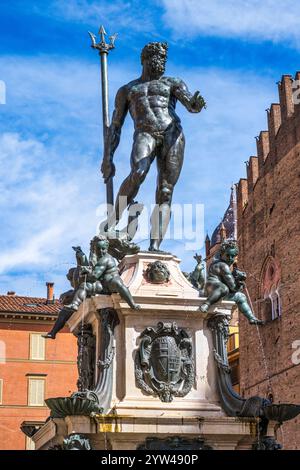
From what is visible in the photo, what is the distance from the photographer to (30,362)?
42.9m

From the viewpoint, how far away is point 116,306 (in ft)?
32.7

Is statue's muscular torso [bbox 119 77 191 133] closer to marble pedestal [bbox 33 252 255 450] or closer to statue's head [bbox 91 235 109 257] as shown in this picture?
statue's head [bbox 91 235 109 257]

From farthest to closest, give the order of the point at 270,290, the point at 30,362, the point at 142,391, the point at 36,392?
the point at 30,362 < the point at 36,392 < the point at 270,290 < the point at 142,391

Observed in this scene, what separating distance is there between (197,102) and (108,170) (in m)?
1.51

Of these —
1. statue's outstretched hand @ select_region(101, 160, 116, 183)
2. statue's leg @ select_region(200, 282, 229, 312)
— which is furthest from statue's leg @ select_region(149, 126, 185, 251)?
statue's leg @ select_region(200, 282, 229, 312)

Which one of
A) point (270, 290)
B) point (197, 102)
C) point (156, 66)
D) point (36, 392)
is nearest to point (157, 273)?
point (197, 102)

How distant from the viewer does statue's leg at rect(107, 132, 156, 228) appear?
11156 mm

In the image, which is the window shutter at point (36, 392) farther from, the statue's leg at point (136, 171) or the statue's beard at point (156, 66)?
the statue's beard at point (156, 66)

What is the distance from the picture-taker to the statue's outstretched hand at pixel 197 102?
36.5ft

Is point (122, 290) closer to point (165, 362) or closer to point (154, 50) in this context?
point (165, 362)

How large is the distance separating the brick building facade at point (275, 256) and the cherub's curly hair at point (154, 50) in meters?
23.4

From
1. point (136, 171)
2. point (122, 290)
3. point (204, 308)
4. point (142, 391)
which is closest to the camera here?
point (142, 391)

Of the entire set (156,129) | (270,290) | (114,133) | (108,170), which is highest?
(270,290)
